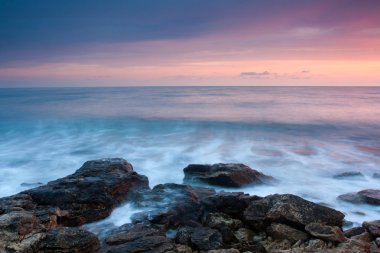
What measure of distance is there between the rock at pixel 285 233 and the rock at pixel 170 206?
150cm

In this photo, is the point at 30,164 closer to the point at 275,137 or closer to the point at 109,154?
the point at 109,154

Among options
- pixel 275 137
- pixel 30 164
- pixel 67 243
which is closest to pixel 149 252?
pixel 67 243

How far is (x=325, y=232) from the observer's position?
6480mm

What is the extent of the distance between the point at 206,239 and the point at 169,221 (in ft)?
4.37

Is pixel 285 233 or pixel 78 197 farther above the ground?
pixel 78 197

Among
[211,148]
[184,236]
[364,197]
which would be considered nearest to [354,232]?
[364,197]

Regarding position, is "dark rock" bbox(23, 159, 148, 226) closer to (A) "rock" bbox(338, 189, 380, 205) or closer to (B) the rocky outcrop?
(B) the rocky outcrop

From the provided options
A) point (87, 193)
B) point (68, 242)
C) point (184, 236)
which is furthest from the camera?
point (87, 193)

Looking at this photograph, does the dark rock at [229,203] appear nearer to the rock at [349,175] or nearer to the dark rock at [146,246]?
the dark rock at [146,246]

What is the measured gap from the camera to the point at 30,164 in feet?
52.0

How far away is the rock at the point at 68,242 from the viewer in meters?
6.07

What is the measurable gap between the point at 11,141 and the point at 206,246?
67.4 feet

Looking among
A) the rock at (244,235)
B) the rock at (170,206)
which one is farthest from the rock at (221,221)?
the rock at (170,206)

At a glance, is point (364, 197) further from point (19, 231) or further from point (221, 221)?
point (19, 231)
